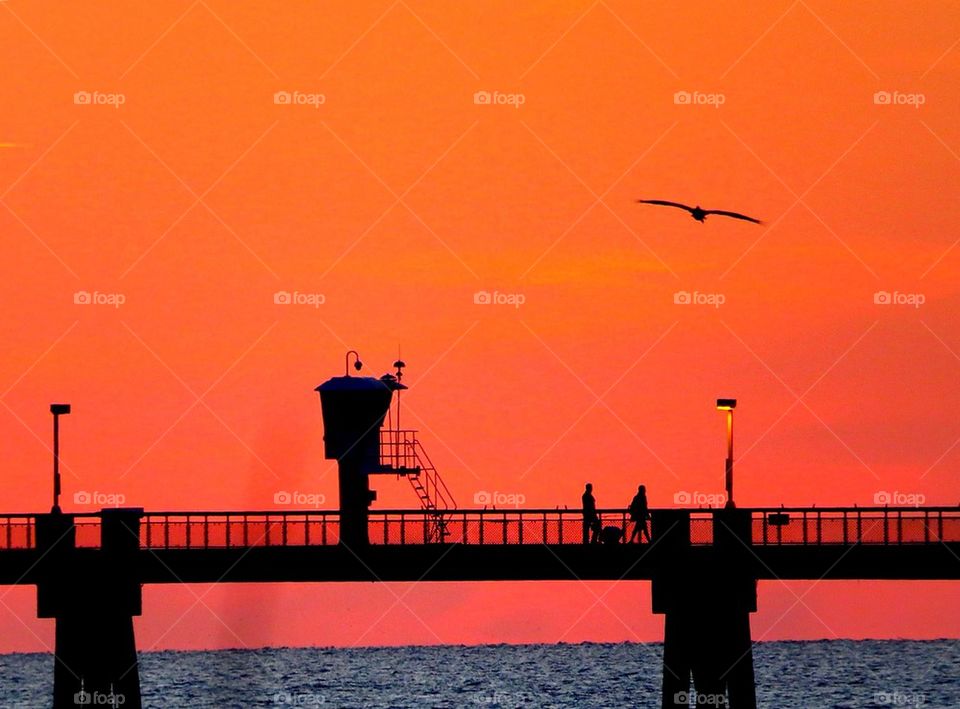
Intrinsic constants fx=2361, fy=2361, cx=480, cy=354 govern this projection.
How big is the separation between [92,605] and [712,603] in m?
16.7

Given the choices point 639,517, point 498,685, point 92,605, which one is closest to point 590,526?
point 639,517

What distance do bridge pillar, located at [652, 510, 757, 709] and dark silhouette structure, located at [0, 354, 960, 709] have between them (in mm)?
38

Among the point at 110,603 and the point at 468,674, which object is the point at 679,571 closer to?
the point at 110,603

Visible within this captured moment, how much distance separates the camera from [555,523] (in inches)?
2566

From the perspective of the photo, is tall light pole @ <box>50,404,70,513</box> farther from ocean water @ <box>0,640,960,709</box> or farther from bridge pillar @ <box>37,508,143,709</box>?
ocean water @ <box>0,640,960,709</box>

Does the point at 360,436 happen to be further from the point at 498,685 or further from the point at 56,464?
the point at 498,685

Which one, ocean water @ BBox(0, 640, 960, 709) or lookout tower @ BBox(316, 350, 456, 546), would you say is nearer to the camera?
lookout tower @ BBox(316, 350, 456, 546)

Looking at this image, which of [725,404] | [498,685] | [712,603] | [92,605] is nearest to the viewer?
[92,605]

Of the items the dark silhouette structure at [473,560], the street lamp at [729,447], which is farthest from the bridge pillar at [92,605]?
the street lamp at [729,447]

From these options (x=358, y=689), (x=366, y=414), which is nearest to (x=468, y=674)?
(x=358, y=689)

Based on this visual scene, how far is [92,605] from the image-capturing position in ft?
207

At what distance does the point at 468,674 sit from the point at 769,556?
4631 inches

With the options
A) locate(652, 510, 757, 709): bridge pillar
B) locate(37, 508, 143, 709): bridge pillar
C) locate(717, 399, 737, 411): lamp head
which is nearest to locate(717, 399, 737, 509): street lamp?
locate(717, 399, 737, 411): lamp head

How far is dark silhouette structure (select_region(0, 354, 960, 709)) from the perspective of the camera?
63312 mm
